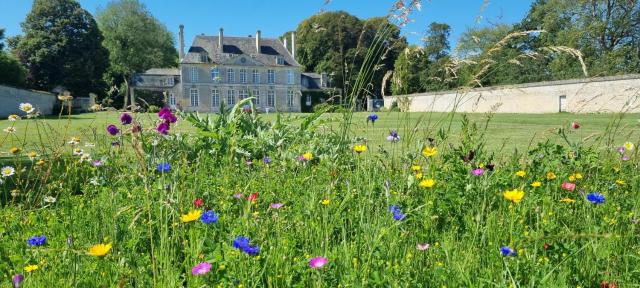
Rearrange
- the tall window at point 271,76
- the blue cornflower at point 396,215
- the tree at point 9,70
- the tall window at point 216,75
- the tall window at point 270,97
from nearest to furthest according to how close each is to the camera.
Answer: the blue cornflower at point 396,215, the tall window at point 216,75, the tree at point 9,70, the tall window at point 271,76, the tall window at point 270,97

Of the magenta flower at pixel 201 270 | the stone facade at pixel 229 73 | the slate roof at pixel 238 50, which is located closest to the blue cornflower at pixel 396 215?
the magenta flower at pixel 201 270

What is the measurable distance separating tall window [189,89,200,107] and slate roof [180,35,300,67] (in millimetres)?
3226

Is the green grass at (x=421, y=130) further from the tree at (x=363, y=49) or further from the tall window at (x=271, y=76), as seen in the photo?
the tall window at (x=271, y=76)

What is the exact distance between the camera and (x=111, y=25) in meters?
47.5

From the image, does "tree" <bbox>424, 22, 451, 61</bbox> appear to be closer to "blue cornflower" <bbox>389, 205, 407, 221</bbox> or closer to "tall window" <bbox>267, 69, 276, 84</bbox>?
"blue cornflower" <bbox>389, 205, 407, 221</bbox>

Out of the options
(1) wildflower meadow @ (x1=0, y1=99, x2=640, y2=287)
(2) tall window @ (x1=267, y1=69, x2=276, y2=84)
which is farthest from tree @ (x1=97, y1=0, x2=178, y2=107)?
(1) wildflower meadow @ (x1=0, y1=99, x2=640, y2=287)

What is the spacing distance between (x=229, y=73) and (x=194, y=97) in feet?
14.4

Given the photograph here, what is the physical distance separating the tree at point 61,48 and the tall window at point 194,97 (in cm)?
926

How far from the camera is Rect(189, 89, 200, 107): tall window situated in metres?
48.6

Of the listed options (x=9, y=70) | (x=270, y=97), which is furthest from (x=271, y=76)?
(x=9, y=70)

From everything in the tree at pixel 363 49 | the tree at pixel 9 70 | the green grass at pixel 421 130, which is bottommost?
the green grass at pixel 421 130

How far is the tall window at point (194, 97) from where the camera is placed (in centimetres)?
4862

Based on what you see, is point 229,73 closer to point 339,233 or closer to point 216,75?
point 216,75

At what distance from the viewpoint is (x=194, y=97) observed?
4888 cm
